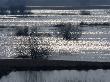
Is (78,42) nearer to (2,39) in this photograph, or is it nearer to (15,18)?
(2,39)

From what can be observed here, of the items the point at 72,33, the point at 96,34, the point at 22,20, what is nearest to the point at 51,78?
the point at 72,33

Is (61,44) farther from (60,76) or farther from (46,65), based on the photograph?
(60,76)

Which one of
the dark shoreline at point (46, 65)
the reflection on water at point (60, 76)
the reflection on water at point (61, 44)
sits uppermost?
the reflection on water at point (61, 44)

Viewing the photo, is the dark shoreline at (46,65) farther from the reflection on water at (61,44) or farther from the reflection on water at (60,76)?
the reflection on water at (61,44)

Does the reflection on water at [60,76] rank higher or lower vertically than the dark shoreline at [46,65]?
lower

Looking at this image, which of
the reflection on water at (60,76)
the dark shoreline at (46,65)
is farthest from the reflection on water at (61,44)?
the reflection on water at (60,76)

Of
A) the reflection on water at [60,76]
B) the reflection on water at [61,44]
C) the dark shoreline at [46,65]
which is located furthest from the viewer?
the reflection on water at [61,44]

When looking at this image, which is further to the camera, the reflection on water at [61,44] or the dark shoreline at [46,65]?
the reflection on water at [61,44]

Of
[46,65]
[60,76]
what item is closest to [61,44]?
[46,65]

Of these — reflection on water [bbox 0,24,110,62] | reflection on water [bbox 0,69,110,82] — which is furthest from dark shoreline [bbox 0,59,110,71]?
reflection on water [bbox 0,24,110,62]

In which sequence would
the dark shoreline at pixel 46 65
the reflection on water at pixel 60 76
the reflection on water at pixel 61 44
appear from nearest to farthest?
the reflection on water at pixel 60 76
the dark shoreline at pixel 46 65
the reflection on water at pixel 61 44
